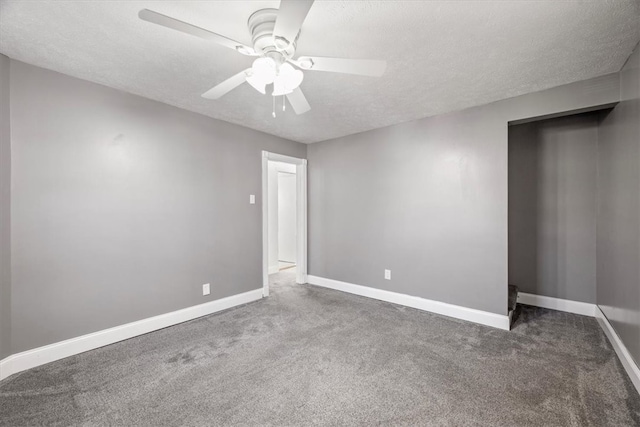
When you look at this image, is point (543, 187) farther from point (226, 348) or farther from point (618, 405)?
point (226, 348)

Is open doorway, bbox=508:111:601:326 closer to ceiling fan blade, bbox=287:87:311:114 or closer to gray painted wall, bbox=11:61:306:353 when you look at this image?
ceiling fan blade, bbox=287:87:311:114

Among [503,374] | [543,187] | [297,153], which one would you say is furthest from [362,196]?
[503,374]

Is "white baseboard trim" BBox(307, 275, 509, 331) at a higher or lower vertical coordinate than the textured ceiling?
lower

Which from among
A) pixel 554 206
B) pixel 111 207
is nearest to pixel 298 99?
pixel 111 207

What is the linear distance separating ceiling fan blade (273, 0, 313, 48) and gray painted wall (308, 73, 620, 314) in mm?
2481

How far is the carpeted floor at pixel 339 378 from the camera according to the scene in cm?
167

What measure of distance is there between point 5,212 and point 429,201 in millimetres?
3935

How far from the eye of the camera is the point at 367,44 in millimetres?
1860

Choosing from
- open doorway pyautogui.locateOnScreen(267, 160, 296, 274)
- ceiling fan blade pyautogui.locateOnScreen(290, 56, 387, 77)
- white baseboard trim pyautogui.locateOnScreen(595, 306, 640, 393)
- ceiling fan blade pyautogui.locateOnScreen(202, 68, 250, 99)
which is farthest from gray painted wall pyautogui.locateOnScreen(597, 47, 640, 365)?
open doorway pyautogui.locateOnScreen(267, 160, 296, 274)

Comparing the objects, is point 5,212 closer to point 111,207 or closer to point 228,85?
point 111,207

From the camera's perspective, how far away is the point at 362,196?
4031mm

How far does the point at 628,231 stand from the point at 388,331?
2.09 m

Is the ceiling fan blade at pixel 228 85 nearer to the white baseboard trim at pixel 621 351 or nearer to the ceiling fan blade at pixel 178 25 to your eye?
the ceiling fan blade at pixel 178 25

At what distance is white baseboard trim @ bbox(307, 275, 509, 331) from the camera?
290cm
